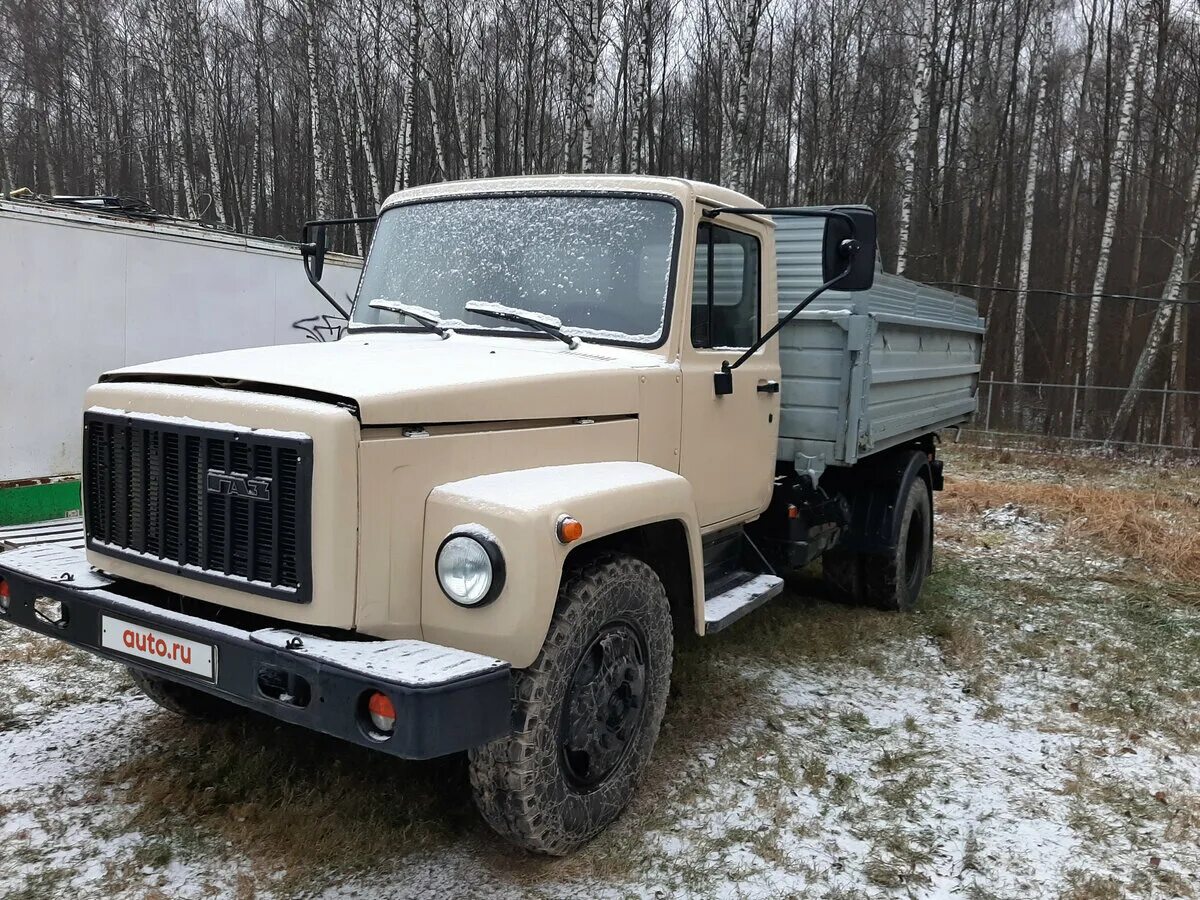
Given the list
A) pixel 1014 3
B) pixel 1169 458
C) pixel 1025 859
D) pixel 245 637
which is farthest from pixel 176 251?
pixel 1014 3

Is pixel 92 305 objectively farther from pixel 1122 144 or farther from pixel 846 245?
pixel 1122 144

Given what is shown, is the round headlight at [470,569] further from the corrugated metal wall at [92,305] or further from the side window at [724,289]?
the corrugated metal wall at [92,305]

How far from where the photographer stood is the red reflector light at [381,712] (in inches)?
97.5

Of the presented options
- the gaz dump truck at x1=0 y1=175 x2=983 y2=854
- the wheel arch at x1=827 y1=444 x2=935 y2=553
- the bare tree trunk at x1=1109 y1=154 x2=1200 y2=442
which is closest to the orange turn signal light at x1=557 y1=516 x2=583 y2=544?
the gaz dump truck at x1=0 y1=175 x2=983 y2=854

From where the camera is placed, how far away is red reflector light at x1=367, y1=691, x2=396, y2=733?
2.48 meters

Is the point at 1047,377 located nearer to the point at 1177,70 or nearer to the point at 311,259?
the point at 1177,70

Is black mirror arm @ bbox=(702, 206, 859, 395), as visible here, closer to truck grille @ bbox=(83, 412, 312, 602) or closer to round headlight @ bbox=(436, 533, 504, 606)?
round headlight @ bbox=(436, 533, 504, 606)

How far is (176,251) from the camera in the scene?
8273mm

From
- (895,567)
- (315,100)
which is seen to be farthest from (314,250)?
(315,100)

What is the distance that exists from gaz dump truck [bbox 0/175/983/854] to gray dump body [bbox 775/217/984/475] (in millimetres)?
58

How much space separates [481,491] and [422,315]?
1285 mm

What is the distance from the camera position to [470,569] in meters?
Result: 2.74

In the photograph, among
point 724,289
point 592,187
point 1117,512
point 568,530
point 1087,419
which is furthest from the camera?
point 1087,419

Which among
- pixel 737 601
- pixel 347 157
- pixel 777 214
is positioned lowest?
pixel 737 601
